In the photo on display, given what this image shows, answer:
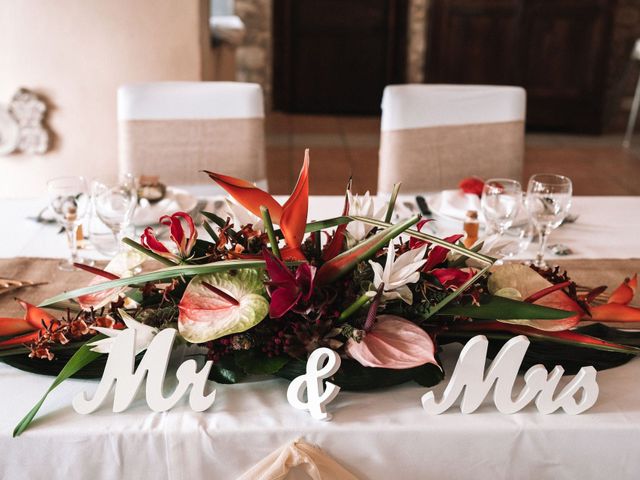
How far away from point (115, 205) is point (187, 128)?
80cm

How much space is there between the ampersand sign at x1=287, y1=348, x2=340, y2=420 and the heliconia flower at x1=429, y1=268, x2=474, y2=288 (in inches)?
7.1

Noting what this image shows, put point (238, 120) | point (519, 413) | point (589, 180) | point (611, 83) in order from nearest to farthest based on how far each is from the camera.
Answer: point (519, 413), point (238, 120), point (589, 180), point (611, 83)

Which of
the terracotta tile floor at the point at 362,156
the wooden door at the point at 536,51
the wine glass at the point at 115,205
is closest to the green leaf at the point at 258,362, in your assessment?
the wine glass at the point at 115,205

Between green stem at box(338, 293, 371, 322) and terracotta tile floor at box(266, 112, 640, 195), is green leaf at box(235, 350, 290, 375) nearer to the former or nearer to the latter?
green stem at box(338, 293, 371, 322)

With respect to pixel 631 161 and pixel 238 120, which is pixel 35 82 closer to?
pixel 238 120

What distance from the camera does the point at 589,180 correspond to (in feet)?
14.8

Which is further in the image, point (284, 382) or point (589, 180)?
point (589, 180)

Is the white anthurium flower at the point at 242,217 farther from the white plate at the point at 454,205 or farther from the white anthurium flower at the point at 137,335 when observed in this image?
the white plate at the point at 454,205

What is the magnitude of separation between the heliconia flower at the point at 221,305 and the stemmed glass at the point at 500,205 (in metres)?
0.63

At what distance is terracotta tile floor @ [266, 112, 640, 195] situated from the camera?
4395mm

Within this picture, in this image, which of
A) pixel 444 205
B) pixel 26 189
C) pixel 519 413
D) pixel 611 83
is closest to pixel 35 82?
pixel 26 189

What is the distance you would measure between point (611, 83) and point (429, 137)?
4575 mm

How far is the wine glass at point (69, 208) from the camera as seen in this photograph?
140 cm

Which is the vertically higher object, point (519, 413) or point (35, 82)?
point (35, 82)
